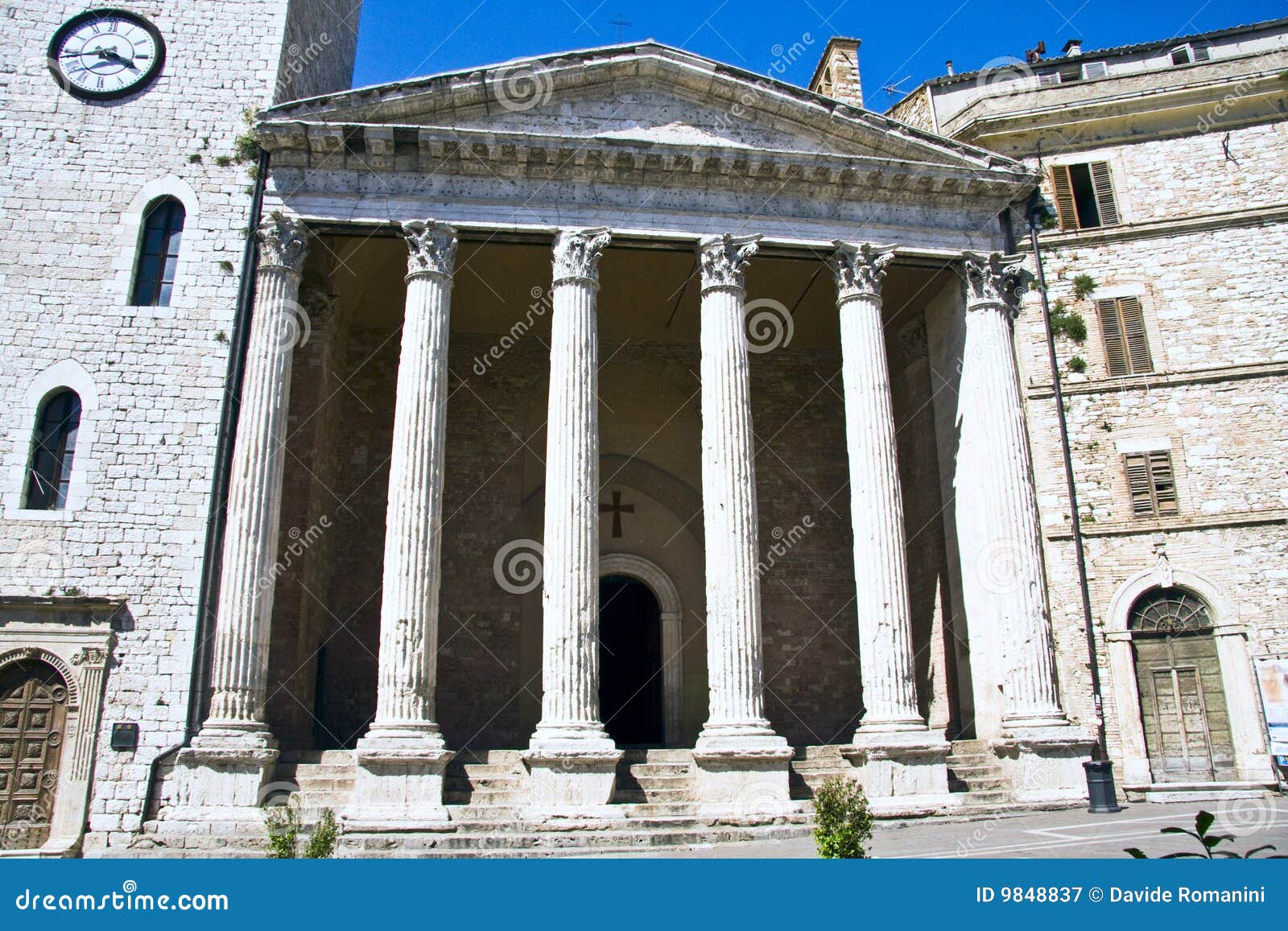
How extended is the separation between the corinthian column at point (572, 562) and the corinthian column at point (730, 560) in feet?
4.91

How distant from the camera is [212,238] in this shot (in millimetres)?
14438

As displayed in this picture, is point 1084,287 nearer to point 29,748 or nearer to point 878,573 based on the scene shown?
point 878,573

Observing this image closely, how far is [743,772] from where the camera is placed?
12.8 m

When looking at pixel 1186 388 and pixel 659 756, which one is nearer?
pixel 659 756

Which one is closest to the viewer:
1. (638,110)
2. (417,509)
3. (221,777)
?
(221,777)

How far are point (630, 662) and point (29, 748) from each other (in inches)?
388

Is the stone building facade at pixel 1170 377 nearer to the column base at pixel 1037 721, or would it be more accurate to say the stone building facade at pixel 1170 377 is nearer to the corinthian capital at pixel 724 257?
the column base at pixel 1037 721

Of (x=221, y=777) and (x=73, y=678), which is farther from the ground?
(x=73, y=678)

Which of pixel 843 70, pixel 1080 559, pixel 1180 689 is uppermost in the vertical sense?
pixel 843 70

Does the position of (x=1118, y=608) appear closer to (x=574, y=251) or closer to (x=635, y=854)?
(x=635, y=854)

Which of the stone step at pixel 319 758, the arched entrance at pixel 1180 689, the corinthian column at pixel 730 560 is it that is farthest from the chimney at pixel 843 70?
the stone step at pixel 319 758

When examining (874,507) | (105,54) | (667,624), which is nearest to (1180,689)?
(874,507)

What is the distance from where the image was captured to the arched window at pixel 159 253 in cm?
1432

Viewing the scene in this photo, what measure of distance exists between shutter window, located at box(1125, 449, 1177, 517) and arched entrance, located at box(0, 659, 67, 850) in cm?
1525
